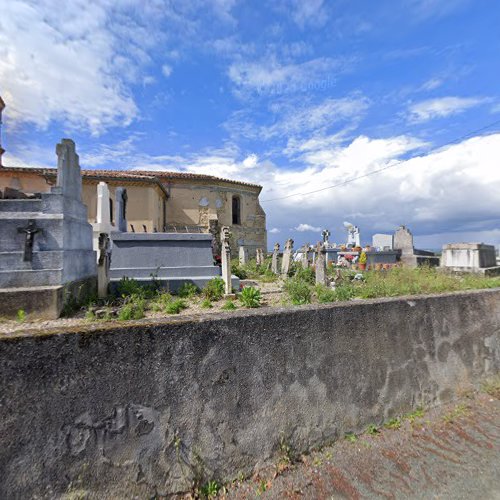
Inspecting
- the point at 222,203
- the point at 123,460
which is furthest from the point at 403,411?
the point at 222,203

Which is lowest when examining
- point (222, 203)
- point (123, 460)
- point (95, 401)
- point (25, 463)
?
point (123, 460)

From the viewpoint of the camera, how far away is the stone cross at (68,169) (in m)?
6.12

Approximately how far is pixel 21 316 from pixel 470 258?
14.1 metres

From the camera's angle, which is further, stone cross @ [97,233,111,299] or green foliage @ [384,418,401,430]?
stone cross @ [97,233,111,299]

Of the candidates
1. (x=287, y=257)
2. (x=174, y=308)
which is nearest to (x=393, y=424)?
(x=174, y=308)

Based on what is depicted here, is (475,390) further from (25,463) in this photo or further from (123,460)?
(25,463)

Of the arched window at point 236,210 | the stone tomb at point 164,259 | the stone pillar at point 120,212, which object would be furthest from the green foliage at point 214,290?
the arched window at point 236,210

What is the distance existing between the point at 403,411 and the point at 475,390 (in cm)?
108

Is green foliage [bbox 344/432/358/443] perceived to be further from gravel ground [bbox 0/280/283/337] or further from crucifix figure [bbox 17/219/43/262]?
crucifix figure [bbox 17/219/43/262]

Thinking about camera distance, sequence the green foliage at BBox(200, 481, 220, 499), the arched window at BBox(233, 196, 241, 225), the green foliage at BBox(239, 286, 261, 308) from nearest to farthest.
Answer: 1. the green foliage at BBox(200, 481, 220, 499)
2. the green foliage at BBox(239, 286, 261, 308)
3. the arched window at BBox(233, 196, 241, 225)

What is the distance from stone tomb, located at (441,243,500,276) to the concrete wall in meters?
11.0

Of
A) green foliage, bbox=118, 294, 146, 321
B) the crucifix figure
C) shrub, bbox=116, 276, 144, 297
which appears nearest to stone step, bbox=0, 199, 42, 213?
the crucifix figure

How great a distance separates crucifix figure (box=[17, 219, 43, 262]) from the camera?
18.1ft

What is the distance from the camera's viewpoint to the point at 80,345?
59.4 inches
